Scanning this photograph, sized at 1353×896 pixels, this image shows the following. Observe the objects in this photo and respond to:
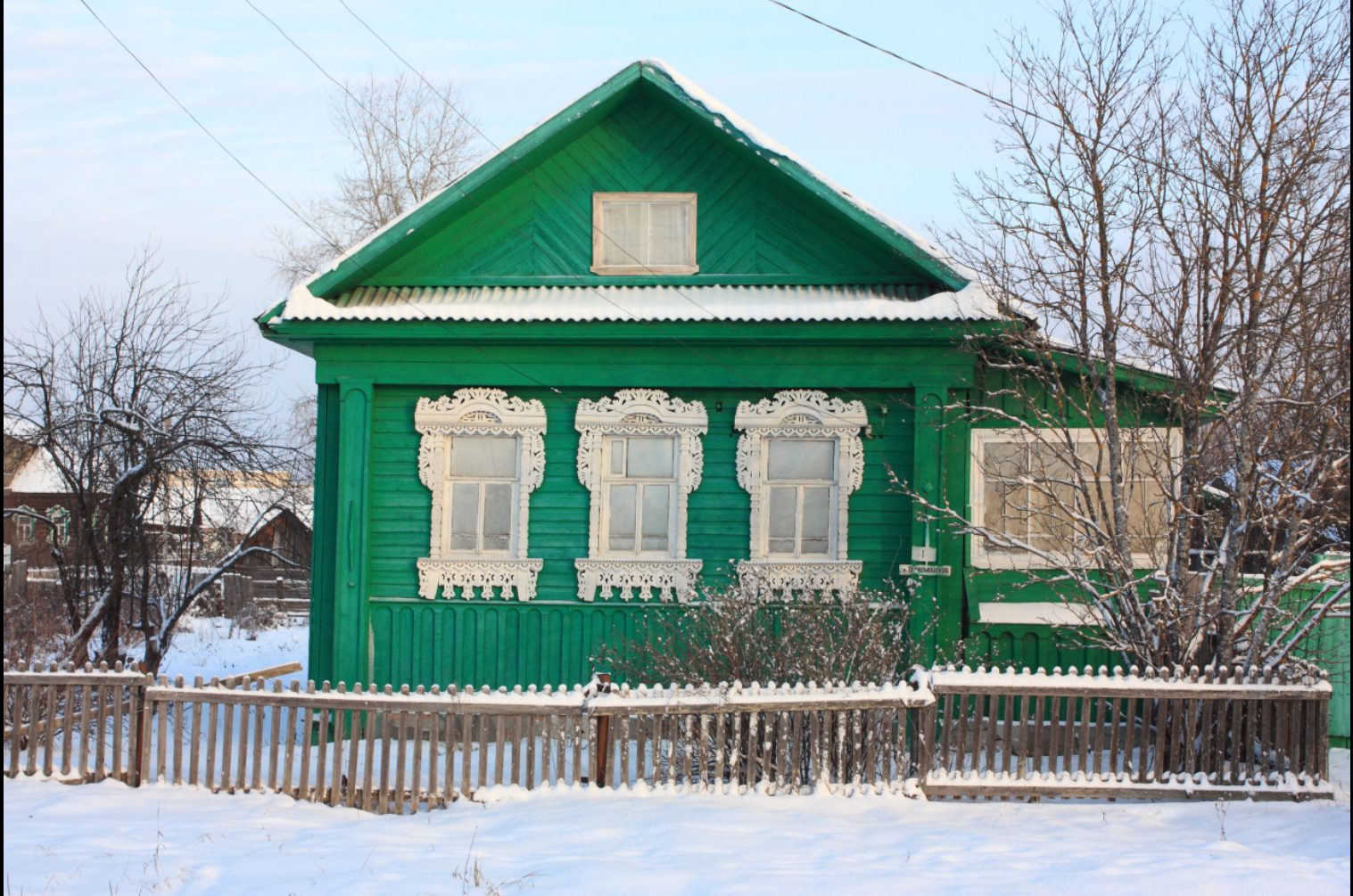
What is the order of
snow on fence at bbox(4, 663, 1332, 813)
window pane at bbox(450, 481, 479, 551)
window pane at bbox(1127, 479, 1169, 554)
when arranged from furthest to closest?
Result: 1. window pane at bbox(450, 481, 479, 551)
2. window pane at bbox(1127, 479, 1169, 554)
3. snow on fence at bbox(4, 663, 1332, 813)

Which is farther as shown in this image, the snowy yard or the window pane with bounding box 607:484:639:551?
the window pane with bounding box 607:484:639:551

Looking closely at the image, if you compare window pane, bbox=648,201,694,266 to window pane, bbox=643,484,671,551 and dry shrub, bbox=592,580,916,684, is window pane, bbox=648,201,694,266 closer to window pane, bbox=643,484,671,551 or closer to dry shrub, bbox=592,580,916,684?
window pane, bbox=643,484,671,551

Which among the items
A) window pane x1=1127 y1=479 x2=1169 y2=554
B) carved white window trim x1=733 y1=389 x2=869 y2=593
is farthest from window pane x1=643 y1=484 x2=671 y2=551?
window pane x1=1127 y1=479 x2=1169 y2=554

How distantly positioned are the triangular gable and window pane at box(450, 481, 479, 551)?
77.9 inches

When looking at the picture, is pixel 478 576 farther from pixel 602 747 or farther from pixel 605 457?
pixel 602 747

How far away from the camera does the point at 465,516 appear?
9.79 meters

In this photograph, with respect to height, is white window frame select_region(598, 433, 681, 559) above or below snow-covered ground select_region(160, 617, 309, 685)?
above

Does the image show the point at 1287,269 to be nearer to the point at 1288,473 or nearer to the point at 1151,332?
the point at 1151,332

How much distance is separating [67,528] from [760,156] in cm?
922

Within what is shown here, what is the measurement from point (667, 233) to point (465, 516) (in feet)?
11.0

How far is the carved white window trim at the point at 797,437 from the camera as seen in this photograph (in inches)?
372

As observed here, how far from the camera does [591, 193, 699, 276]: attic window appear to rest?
10039 millimetres

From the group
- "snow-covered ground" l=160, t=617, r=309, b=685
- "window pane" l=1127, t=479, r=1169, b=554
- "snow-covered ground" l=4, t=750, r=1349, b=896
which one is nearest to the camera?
"snow-covered ground" l=4, t=750, r=1349, b=896

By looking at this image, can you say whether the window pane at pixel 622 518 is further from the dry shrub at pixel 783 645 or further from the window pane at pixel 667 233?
the window pane at pixel 667 233
